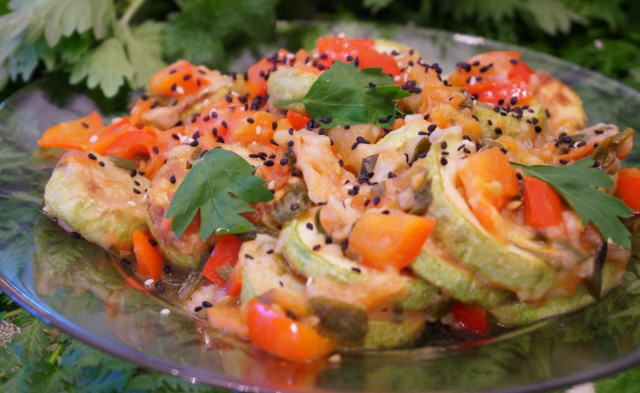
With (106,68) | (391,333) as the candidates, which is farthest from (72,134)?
(391,333)

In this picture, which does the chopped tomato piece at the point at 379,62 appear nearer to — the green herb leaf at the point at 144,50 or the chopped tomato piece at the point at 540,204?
the chopped tomato piece at the point at 540,204

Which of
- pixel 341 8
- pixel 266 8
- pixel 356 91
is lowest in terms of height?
pixel 341 8

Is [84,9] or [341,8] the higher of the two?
[84,9]

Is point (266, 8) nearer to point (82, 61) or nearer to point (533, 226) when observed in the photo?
point (82, 61)

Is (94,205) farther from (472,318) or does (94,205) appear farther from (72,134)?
(472,318)

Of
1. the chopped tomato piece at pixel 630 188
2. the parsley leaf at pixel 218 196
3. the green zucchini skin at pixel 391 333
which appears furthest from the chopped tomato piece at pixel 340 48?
the green zucchini skin at pixel 391 333

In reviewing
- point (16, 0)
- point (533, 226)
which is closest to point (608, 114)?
point (533, 226)
